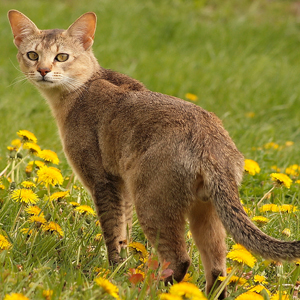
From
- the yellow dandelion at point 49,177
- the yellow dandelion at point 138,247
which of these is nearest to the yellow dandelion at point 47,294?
the yellow dandelion at point 138,247

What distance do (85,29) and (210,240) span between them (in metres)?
2.16

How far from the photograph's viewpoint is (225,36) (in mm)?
9992

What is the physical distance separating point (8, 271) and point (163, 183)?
101 centimetres

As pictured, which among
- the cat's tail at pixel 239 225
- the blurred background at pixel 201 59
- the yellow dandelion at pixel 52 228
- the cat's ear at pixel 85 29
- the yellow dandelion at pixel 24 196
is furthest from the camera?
the blurred background at pixel 201 59

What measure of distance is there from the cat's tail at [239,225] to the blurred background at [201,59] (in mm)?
2557

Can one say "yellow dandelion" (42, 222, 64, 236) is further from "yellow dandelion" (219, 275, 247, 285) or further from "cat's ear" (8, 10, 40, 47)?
"cat's ear" (8, 10, 40, 47)

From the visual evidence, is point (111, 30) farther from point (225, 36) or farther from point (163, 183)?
point (163, 183)

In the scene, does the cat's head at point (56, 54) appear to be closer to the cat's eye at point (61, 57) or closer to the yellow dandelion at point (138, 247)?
the cat's eye at point (61, 57)

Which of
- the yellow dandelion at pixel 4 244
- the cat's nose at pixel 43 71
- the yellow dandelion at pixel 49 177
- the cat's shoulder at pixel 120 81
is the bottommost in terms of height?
the yellow dandelion at pixel 4 244

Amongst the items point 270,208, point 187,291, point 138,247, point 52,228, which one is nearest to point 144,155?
point 138,247

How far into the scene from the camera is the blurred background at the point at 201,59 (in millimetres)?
6764

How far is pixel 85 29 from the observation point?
448cm

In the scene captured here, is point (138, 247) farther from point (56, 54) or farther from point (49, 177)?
point (56, 54)

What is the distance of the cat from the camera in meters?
3.06
